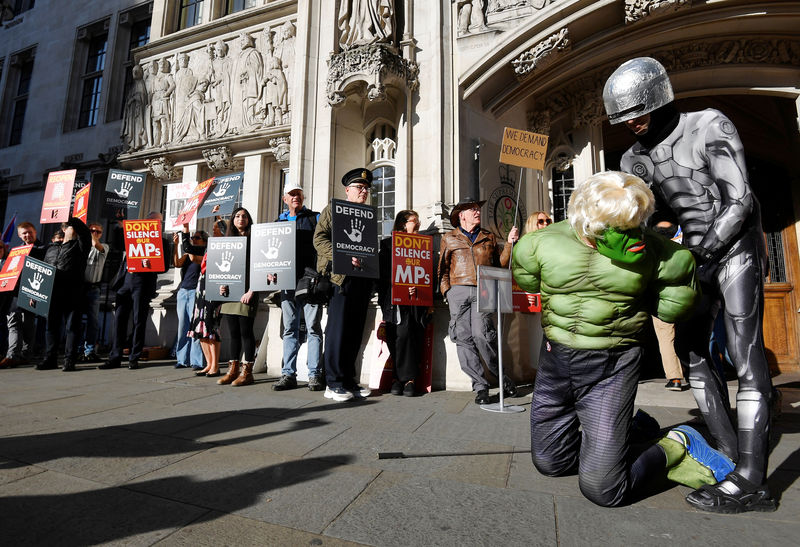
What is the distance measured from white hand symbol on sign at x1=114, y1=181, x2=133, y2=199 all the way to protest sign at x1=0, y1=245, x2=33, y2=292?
89.3 inches

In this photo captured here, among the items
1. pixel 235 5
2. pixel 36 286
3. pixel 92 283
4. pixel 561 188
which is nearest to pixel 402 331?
pixel 561 188

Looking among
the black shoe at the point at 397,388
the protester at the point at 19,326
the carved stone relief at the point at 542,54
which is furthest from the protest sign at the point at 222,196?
the carved stone relief at the point at 542,54

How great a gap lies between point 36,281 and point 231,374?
3.80 metres

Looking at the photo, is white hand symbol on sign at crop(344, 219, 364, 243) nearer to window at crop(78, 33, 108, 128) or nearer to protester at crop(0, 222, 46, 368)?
protester at crop(0, 222, 46, 368)

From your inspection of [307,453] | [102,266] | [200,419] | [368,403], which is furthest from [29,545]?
[102,266]

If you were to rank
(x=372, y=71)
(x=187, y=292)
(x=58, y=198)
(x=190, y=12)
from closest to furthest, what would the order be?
(x=372, y=71)
(x=187, y=292)
(x=58, y=198)
(x=190, y=12)

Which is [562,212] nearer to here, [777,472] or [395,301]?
[395,301]

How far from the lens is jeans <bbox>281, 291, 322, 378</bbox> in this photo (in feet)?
15.7

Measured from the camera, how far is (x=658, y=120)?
2352 millimetres

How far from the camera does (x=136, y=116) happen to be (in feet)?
35.0

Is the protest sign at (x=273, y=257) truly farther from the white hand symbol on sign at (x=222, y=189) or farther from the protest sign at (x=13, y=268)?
the protest sign at (x=13, y=268)

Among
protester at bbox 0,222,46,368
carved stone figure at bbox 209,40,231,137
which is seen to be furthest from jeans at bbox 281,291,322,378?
carved stone figure at bbox 209,40,231,137

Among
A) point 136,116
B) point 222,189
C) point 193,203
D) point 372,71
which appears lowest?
point 193,203

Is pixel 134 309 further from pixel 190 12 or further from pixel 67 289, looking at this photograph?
pixel 190 12
